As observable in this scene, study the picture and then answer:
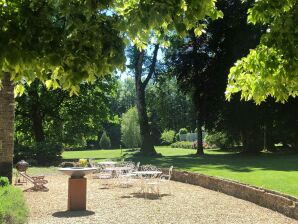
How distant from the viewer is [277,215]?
38.2 ft

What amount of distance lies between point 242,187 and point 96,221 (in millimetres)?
5416

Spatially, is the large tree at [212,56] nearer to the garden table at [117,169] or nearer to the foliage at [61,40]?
the garden table at [117,169]

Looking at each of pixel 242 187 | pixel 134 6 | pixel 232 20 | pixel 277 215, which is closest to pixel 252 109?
pixel 232 20

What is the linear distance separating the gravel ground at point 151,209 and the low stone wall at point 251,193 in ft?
0.72

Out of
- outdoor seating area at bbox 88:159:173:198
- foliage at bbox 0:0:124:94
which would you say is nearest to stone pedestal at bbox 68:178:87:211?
outdoor seating area at bbox 88:159:173:198

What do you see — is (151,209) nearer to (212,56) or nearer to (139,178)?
(139,178)

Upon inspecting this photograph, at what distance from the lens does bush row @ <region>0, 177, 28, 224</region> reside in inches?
286

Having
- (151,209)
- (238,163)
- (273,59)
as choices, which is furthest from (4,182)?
(238,163)

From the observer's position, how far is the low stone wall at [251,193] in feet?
38.0

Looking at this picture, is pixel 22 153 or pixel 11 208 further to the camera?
pixel 22 153

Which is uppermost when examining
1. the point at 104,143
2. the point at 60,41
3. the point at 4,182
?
the point at 104,143

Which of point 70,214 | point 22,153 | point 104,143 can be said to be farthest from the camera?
point 104,143

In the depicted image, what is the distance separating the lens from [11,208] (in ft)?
25.1

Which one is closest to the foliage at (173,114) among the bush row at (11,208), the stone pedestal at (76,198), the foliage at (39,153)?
the foliage at (39,153)
